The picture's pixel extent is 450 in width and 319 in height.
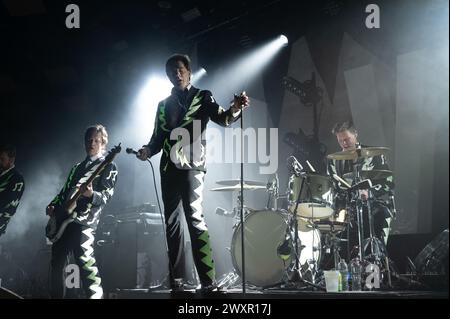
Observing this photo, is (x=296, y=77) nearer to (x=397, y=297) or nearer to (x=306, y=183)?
(x=306, y=183)

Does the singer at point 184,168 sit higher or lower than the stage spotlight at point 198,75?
lower

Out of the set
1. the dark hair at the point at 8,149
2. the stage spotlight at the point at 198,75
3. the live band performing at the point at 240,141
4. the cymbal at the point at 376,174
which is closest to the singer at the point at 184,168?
the live band performing at the point at 240,141

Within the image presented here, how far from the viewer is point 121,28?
594 cm

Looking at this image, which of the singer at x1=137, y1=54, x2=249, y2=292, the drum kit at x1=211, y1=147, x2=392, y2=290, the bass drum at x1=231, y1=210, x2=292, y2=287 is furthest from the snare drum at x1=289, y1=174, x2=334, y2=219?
the singer at x1=137, y1=54, x2=249, y2=292

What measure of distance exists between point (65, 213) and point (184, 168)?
116 centimetres

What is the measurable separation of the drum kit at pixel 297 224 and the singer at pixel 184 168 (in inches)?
50.3

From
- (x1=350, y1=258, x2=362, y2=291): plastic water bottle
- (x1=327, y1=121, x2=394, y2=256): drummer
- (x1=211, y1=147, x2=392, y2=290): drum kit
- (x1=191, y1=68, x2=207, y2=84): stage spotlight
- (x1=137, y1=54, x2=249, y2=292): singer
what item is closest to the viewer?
(x1=137, y1=54, x2=249, y2=292): singer

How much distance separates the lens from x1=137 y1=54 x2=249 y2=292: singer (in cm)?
336

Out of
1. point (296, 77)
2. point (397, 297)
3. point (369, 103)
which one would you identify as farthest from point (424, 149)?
point (397, 297)

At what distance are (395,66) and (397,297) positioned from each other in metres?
3.08

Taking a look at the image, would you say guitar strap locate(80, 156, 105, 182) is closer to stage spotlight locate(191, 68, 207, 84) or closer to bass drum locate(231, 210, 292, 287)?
bass drum locate(231, 210, 292, 287)

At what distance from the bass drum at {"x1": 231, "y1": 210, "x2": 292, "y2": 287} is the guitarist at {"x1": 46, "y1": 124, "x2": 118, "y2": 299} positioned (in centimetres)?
142

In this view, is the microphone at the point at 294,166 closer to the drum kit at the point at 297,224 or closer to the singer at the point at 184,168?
the drum kit at the point at 297,224

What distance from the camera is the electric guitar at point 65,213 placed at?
387 cm
